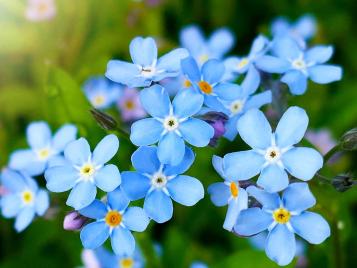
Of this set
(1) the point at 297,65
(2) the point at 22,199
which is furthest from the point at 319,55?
(2) the point at 22,199

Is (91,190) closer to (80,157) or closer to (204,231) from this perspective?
→ (80,157)

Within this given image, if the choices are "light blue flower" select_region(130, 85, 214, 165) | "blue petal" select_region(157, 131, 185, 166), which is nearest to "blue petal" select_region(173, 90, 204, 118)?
"light blue flower" select_region(130, 85, 214, 165)

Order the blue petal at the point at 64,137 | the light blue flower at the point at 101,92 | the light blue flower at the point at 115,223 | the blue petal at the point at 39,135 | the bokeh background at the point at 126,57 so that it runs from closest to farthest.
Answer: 1. the light blue flower at the point at 115,223
2. the blue petal at the point at 64,137
3. the blue petal at the point at 39,135
4. the bokeh background at the point at 126,57
5. the light blue flower at the point at 101,92

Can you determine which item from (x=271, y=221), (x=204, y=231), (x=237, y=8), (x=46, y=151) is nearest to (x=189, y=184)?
(x=271, y=221)

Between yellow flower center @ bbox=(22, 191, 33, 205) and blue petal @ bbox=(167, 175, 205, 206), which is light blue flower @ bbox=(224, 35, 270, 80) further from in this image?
yellow flower center @ bbox=(22, 191, 33, 205)

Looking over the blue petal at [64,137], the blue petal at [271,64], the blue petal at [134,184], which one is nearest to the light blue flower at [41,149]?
the blue petal at [64,137]

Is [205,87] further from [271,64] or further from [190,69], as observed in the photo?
[271,64]

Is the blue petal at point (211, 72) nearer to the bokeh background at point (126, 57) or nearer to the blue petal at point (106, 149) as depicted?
the blue petal at point (106, 149)
